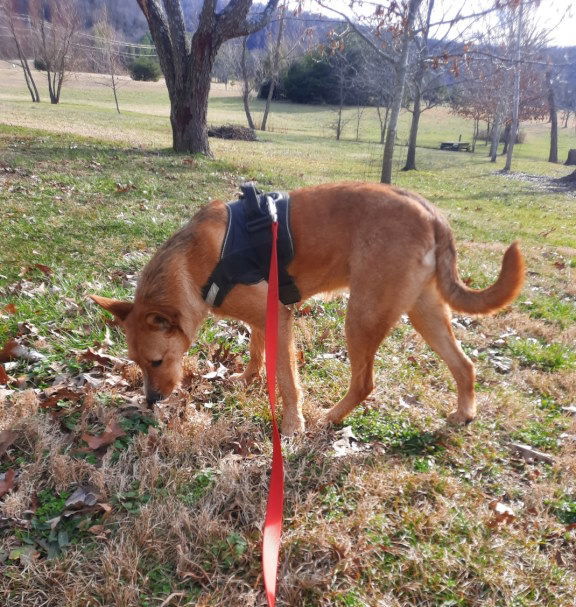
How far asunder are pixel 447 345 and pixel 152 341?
2.27 m

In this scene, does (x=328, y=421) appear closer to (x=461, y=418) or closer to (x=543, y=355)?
(x=461, y=418)

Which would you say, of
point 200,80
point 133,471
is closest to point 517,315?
point 133,471

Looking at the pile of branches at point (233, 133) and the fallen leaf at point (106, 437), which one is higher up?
the pile of branches at point (233, 133)

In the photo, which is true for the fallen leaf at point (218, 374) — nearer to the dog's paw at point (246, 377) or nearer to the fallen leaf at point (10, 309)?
the dog's paw at point (246, 377)

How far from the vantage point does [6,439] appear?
2.84 meters

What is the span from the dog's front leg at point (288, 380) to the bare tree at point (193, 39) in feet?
37.7

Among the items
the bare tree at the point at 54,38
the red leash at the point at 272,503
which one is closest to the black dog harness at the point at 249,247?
the red leash at the point at 272,503

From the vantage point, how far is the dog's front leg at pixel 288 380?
3.39m

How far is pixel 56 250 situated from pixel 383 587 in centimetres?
520

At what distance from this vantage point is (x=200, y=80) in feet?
41.7

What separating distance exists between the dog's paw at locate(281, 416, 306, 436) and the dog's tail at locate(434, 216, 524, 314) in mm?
1418

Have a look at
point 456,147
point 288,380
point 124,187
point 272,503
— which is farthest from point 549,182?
point 272,503

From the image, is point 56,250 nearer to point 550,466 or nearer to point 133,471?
point 133,471

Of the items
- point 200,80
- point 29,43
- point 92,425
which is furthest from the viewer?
point 29,43
